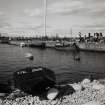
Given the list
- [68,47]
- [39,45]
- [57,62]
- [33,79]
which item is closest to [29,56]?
[39,45]

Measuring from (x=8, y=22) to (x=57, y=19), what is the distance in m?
0.78

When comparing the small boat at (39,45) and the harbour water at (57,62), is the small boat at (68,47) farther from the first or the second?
the small boat at (39,45)

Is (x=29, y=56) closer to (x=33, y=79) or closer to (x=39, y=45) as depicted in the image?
(x=39, y=45)

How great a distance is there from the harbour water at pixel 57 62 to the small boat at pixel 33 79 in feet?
0.25

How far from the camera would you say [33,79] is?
9.40ft

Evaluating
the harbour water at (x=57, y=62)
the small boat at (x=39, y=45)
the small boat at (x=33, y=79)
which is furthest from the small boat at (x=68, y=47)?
the small boat at (x=33, y=79)

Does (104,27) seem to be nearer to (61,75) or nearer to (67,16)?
(67,16)

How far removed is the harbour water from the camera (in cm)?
A: 269

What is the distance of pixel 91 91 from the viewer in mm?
3311

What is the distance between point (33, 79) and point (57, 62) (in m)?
0.51

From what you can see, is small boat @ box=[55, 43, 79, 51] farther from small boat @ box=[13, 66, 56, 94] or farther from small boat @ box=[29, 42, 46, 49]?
small boat @ box=[13, 66, 56, 94]

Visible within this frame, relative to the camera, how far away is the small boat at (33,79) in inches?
110

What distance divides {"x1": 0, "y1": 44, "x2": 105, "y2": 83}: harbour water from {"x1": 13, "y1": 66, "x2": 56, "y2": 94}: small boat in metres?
0.08

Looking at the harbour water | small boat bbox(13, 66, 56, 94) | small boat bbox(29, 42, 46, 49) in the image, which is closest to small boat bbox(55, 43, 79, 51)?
the harbour water
